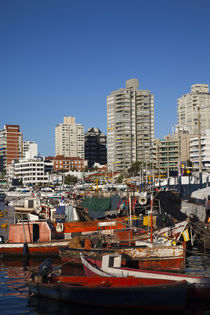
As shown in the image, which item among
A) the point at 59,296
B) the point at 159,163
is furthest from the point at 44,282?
the point at 159,163

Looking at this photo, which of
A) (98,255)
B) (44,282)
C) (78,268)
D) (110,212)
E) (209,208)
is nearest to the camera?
(44,282)

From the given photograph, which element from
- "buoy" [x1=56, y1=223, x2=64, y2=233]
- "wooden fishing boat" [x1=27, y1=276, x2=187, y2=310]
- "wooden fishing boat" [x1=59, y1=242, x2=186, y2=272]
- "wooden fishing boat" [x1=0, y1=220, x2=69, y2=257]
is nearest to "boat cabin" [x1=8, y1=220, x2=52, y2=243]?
"wooden fishing boat" [x1=0, y1=220, x2=69, y2=257]

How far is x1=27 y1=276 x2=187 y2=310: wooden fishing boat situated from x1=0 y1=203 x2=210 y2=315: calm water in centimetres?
40

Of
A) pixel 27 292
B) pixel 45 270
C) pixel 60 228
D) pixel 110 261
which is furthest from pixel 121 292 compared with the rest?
pixel 60 228

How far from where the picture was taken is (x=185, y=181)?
223ft

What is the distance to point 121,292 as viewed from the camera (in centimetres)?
1902

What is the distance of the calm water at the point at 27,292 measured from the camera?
19.7 meters

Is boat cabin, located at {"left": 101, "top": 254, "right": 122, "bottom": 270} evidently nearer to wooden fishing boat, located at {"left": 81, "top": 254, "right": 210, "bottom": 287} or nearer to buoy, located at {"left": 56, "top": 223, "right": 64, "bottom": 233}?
wooden fishing boat, located at {"left": 81, "top": 254, "right": 210, "bottom": 287}

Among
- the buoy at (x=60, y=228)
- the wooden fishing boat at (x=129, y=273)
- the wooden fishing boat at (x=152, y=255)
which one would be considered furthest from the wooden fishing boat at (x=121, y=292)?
the buoy at (x=60, y=228)

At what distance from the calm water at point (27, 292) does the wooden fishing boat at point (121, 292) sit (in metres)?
0.40

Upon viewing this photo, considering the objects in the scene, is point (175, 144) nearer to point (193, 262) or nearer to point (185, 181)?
point (185, 181)

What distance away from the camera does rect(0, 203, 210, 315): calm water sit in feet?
64.6

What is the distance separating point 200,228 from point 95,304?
17.8 m

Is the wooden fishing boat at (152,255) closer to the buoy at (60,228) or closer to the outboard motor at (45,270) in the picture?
the outboard motor at (45,270)
